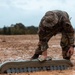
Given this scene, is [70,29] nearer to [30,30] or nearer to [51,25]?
[51,25]

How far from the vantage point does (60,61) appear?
8.75 m

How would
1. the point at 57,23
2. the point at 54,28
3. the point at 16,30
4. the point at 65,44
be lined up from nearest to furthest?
the point at 57,23 → the point at 54,28 → the point at 65,44 → the point at 16,30

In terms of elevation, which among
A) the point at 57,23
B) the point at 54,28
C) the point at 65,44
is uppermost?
the point at 57,23

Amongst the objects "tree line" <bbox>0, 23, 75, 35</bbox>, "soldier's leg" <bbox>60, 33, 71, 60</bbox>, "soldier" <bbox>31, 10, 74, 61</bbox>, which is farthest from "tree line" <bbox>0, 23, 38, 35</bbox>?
"soldier" <bbox>31, 10, 74, 61</bbox>

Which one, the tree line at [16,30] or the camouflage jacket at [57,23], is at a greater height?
the camouflage jacket at [57,23]

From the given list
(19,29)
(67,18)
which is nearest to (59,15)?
(67,18)

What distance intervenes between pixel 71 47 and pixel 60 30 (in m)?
0.47

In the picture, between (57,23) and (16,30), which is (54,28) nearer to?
(57,23)

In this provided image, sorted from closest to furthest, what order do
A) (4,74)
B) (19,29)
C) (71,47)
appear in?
(4,74) → (71,47) → (19,29)

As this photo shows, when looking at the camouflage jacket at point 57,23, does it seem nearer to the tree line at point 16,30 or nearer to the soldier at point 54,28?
the soldier at point 54,28

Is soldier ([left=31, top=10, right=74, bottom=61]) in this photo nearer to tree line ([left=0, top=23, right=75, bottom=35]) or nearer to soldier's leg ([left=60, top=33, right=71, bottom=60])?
soldier's leg ([left=60, top=33, right=71, bottom=60])

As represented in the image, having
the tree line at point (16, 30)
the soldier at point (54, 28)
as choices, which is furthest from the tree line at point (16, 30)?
the soldier at point (54, 28)

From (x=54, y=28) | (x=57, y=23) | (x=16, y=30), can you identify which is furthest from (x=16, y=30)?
(x=57, y=23)

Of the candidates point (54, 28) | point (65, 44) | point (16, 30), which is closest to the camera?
point (54, 28)
